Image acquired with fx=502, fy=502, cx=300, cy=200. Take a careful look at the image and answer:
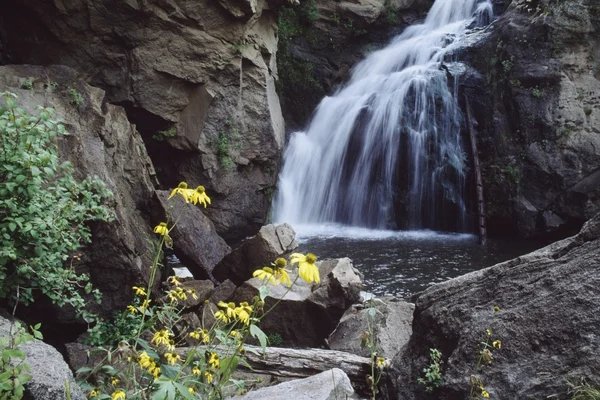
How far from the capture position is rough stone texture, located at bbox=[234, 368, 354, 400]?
2.94 m

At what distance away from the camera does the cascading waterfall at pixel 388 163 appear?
12328mm

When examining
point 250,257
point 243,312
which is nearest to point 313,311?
A: point 250,257

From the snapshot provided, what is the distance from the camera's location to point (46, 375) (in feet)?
7.08

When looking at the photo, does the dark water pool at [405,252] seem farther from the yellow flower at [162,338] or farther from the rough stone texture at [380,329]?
the yellow flower at [162,338]

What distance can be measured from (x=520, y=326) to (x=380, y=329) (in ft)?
6.23

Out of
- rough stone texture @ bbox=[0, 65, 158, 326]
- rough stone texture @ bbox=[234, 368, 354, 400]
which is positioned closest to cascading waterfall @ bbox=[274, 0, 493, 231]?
rough stone texture @ bbox=[0, 65, 158, 326]

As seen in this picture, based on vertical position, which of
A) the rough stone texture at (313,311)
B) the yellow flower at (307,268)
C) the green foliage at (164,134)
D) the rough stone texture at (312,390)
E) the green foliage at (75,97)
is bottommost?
the rough stone texture at (313,311)

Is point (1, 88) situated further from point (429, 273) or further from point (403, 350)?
point (429, 273)

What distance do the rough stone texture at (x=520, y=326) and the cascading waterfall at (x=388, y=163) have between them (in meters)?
8.78

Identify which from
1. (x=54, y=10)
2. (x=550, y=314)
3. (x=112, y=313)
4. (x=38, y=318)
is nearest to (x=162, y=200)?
(x=112, y=313)

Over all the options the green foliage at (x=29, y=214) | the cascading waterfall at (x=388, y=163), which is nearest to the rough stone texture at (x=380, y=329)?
the green foliage at (x=29, y=214)

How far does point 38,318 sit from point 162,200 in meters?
2.53

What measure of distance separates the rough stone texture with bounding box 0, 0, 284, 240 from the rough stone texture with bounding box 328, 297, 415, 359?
5.74m

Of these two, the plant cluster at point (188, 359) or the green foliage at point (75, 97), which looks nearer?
the plant cluster at point (188, 359)
